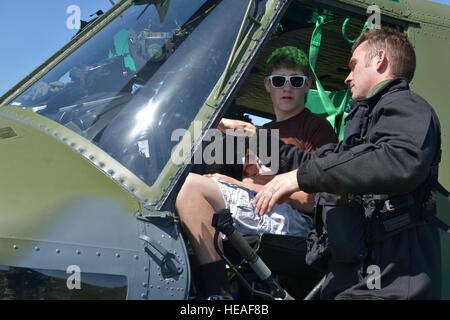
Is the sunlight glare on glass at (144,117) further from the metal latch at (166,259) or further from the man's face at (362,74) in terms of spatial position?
the man's face at (362,74)

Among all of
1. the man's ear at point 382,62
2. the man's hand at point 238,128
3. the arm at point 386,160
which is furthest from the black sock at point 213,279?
the man's ear at point 382,62

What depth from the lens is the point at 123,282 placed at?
1.94 m

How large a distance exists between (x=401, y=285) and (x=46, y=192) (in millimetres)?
1447

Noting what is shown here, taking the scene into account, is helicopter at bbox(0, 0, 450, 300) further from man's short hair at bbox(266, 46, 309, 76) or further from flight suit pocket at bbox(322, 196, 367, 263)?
flight suit pocket at bbox(322, 196, 367, 263)

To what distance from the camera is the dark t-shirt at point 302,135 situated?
Result: 2.92 m

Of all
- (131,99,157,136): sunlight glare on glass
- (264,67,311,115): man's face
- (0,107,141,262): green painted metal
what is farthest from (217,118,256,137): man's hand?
(0,107,141,262): green painted metal

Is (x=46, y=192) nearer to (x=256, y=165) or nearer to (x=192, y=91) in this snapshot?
(x=192, y=91)

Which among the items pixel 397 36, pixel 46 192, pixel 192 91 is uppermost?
pixel 397 36

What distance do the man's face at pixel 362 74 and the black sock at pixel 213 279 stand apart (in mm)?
1033

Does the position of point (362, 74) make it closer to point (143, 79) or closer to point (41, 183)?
point (143, 79)

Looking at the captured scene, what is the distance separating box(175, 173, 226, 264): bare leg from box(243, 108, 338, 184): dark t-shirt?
1.86 ft

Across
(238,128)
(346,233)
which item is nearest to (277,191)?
(346,233)
